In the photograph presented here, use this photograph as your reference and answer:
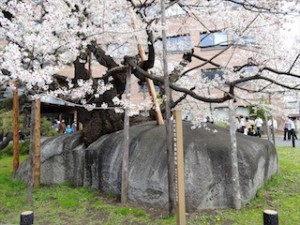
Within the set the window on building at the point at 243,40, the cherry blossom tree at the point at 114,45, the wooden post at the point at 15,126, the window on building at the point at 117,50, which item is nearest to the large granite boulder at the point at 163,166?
the cherry blossom tree at the point at 114,45

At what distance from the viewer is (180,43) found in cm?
1100

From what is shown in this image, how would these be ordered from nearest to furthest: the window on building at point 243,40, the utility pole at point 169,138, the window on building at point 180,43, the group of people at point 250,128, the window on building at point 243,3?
the utility pole at point 169,138 → the window on building at point 243,3 → the window on building at point 243,40 → the window on building at point 180,43 → the group of people at point 250,128

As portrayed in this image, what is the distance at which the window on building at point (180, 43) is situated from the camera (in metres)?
11.1

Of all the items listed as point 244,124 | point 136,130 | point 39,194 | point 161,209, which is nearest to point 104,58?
point 136,130

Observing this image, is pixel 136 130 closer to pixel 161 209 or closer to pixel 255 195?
pixel 161 209

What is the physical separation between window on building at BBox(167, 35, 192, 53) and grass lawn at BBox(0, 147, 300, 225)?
5809 millimetres

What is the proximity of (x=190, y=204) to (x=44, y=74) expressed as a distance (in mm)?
4300

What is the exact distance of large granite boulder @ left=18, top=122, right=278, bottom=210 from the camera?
6.36 m

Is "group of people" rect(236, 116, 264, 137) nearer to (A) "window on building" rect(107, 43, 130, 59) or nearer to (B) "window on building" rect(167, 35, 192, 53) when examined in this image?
(B) "window on building" rect(167, 35, 192, 53)

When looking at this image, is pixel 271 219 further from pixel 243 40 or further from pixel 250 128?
pixel 250 128

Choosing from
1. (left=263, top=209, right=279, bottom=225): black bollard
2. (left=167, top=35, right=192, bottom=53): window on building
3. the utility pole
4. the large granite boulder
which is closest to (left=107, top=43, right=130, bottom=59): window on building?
(left=167, top=35, right=192, bottom=53): window on building

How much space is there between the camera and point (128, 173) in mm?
7023

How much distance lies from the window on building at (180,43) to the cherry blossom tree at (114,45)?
10 cm

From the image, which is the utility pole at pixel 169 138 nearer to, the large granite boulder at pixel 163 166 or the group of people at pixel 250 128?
the large granite boulder at pixel 163 166
